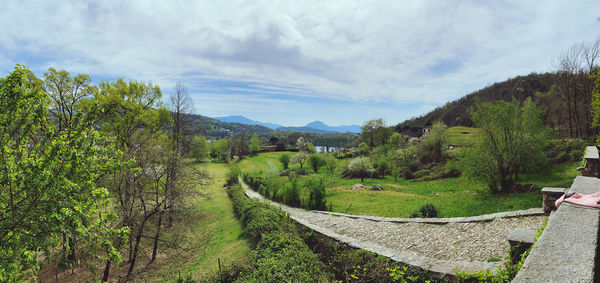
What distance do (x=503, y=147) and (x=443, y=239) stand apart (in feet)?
35.8

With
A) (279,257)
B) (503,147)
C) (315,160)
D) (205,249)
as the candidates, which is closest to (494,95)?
(315,160)

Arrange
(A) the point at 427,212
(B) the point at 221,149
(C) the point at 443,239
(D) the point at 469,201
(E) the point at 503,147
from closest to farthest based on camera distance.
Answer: (C) the point at 443,239, (A) the point at 427,212, (D) the point at 469,201, (E) the point at 503,147, (B) the point at 221,149

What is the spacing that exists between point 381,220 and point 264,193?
50.7 ft

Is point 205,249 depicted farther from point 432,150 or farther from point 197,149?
point 432,150

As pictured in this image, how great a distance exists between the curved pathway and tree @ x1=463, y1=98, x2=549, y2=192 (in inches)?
274

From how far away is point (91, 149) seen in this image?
5992 mm

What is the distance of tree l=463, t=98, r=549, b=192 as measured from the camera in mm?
15023

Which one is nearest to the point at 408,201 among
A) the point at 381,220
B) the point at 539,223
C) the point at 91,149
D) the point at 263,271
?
the point at 381,220

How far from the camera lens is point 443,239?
8.45 meters

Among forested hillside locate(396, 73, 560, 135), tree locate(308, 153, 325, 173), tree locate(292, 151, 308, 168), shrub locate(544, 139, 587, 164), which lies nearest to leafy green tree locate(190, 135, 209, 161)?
tree locate(292, 151, 308, 168)

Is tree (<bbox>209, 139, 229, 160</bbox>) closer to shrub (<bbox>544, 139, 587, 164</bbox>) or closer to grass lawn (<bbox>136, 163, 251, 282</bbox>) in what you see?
grass lawn (<bbox>136, 163, 251, 282</bbox>)

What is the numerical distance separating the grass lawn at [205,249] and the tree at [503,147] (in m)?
15.3

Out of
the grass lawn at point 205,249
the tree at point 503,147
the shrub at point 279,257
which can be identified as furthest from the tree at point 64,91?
the tree at point 503,147

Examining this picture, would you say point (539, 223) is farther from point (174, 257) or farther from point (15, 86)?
point (174, 257)
